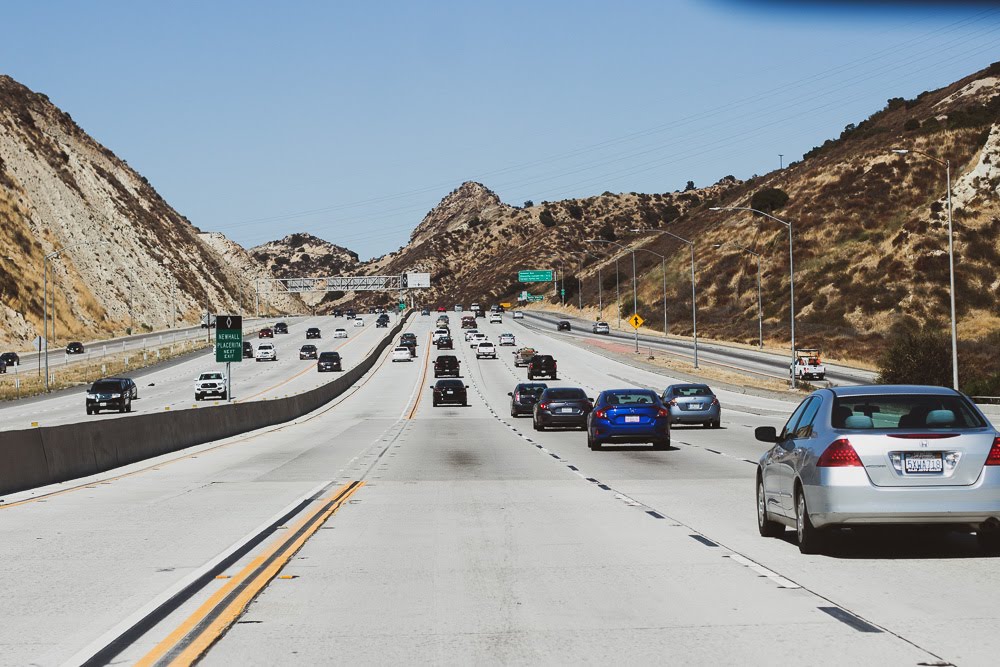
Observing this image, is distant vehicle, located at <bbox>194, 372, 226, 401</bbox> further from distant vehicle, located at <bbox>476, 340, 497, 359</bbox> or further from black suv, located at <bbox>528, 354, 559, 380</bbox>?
distant vehicle, located at <bbox>476, 340, 497, 359</bbox>

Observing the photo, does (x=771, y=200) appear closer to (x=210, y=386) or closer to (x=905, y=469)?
(x=210, y=386)

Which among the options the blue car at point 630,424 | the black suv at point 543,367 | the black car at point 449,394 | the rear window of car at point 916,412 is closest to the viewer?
the rear window of car at point 916,412

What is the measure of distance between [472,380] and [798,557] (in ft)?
230

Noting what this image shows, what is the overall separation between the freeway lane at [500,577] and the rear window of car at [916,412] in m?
1.23

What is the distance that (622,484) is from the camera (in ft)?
67.2

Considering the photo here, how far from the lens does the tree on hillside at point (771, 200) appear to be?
446ft

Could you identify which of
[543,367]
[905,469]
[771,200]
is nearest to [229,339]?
[905,469]

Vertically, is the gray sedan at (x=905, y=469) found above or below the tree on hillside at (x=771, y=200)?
below

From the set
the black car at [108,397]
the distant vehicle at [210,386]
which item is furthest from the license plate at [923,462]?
the distant vehicle at [210,386]

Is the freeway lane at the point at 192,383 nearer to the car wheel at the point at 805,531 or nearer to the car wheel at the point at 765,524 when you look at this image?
the car wheel at the point at 765,524

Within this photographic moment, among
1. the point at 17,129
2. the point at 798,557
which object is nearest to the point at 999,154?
the point at 17,129

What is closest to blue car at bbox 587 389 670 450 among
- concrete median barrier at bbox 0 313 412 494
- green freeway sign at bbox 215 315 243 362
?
concrete median barrier at bbox 0 313 412 494

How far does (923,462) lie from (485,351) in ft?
290

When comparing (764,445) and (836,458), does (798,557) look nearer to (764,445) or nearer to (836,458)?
(836,458)
